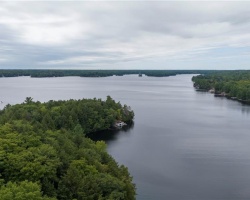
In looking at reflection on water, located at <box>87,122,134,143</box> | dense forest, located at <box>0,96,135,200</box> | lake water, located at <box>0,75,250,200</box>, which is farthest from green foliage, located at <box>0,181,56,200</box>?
reflection on water, located at <box>87,122,134,143</box>

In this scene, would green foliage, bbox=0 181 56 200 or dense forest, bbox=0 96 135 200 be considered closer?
green foliage, bbox=0 181 56 200

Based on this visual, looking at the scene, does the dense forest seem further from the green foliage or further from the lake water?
the lake water

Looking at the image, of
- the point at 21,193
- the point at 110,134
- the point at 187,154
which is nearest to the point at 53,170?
the point at 21,193

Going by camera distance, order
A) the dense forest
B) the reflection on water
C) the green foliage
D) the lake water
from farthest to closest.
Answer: the reflection on water, the lake water, the dense forest, the green foliage

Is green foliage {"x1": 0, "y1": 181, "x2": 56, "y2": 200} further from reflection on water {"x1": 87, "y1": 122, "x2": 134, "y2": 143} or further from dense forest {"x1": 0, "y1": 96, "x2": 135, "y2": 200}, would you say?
reflection on water {"x1": 87, "y1": 122, "x2": 134, "y2": 143}

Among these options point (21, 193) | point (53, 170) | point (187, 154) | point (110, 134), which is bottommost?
point (110, 134)

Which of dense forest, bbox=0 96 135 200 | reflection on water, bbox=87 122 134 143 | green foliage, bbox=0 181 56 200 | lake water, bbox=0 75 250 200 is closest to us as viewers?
green foliage, bbox=0 181 56 200

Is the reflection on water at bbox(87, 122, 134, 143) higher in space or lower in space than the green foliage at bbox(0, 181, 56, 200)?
lower

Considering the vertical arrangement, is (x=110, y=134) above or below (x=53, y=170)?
below

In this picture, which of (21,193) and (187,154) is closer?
(21,193)

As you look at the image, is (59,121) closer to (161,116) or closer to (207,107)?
(161,116)

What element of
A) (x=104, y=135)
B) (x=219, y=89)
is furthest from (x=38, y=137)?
(x=219, y=89)

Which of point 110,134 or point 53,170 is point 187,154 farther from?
point 53,170
